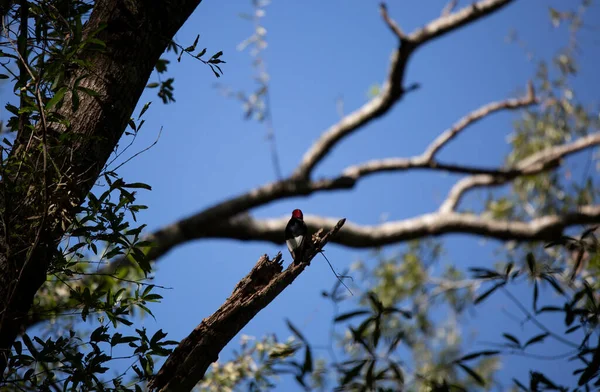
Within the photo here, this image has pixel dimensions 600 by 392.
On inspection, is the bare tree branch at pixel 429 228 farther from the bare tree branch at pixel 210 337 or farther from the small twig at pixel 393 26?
the bare tree branch at pixel 210 337

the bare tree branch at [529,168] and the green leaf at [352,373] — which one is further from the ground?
the bare tree branch at [529,168]

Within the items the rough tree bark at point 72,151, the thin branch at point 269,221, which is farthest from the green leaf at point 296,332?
the thin branch at point 269,221

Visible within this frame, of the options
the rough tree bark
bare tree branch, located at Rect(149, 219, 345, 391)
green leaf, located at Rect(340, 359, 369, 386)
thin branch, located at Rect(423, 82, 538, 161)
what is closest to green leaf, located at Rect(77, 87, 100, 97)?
the rough tree bark

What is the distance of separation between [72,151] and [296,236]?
0.85 m

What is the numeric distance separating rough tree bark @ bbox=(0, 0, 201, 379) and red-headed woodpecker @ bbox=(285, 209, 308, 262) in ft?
2.30

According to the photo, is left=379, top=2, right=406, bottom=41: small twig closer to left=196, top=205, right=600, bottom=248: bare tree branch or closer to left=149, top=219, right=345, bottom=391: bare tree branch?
left=196, top=205, right=600, bottom=248: bare tree branch

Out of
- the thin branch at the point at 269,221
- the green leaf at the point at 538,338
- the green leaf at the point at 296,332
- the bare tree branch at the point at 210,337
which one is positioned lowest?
the bare tree branch at the point at 210,337

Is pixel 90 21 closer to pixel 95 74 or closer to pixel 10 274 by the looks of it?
pixel 95 74

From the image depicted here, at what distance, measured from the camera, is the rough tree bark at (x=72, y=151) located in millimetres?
1709

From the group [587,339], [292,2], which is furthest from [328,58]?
Answer: [587,339]

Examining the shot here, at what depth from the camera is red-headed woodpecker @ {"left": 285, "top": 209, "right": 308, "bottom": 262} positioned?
7.09 ft

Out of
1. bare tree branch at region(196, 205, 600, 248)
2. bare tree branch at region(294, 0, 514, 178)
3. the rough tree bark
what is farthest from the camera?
bare tree branch at region(196, 205, 600, 248)

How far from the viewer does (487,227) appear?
6359 millimetres

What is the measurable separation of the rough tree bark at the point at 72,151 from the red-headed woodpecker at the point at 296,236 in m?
0.70
